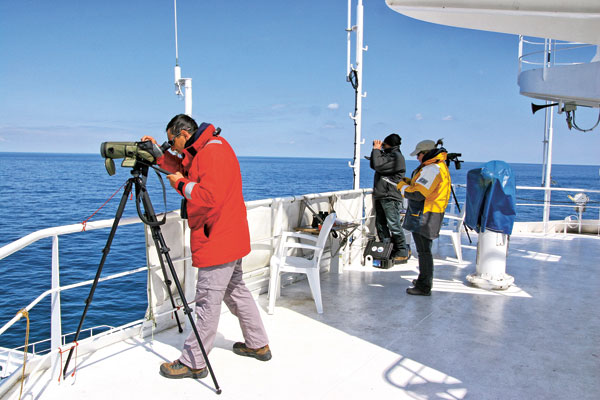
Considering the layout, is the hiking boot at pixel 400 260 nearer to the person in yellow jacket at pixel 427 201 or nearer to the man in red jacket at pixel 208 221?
the person in yellow jacket at pixel 427 201

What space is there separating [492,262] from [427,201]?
1132mm

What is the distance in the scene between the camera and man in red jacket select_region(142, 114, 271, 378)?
109 inches

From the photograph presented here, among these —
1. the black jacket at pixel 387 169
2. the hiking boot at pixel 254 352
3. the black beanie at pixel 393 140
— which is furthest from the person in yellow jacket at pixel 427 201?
the hiking boot at pixel 254 352

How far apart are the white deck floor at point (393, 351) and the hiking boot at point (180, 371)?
38 mm

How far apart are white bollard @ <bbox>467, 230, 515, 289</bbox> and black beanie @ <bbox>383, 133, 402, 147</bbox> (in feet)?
4.93

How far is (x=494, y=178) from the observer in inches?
193

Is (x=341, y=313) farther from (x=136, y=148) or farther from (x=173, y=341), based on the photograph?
(x=136, y=148)

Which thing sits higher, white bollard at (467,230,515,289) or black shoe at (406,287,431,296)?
white bollard at (467,230,515,289)

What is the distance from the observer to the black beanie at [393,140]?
5785 millimetres

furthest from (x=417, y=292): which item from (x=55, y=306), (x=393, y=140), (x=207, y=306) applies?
(x=55, y=306)

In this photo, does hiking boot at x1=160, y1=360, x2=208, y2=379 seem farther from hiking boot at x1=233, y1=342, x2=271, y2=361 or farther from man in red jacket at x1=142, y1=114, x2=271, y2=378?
hiking boot at x1=233, y1=342, x2=271, y2=361

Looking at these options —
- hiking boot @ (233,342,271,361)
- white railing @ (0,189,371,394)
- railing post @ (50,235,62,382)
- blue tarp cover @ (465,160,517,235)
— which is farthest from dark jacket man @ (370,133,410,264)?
railing post @ (50,235,62,382)

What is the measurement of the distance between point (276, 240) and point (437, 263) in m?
2.58

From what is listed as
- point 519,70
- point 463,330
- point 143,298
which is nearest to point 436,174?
point 463,330
